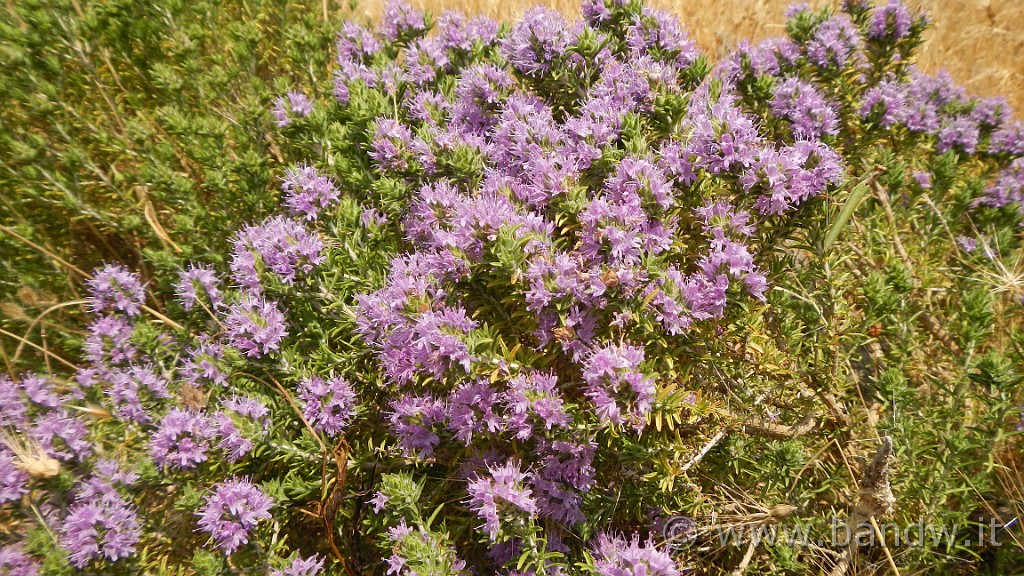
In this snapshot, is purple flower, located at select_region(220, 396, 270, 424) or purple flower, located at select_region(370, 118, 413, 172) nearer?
purple flower, located at select_region(220, 396, 270, 424)

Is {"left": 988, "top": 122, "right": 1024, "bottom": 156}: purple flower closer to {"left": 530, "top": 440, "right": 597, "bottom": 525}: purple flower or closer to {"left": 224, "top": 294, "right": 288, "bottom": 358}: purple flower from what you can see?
{"left": 530, "top": 440, "right": 597, "bottom": 525}: purple flower

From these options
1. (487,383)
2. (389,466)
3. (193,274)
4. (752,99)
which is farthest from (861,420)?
(193,274)

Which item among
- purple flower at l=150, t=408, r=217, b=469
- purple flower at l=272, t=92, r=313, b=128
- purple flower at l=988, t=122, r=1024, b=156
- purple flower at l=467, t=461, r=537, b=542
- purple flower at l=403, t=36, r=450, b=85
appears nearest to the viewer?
purple flower at l=467, t=461, r=537, b=542

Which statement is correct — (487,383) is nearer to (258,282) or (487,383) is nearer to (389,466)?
(389,466)

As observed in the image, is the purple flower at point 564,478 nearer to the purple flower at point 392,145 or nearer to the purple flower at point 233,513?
the purple flower at point 233,513

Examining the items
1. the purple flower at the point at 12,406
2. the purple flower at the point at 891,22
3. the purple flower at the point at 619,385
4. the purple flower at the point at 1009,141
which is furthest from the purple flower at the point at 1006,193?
the purple flower at the point at 12,406

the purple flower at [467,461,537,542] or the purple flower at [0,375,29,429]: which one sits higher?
the purple flower at [0,375,29,429]

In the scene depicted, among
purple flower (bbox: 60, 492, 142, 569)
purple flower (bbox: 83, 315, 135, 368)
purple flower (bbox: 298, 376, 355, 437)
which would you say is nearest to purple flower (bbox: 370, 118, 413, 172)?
purple flower (bbox: 298, 376, 355, 437)

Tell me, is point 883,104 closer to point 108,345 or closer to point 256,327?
point 256,327
